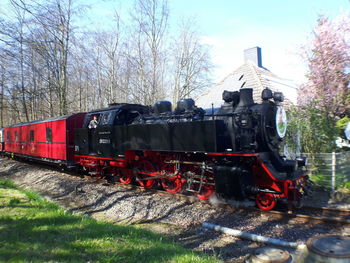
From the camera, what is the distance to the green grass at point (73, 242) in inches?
154

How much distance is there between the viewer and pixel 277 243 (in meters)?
4.98

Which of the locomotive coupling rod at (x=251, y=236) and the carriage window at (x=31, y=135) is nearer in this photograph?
the locomotive coupling rod at (x=251, y=236)

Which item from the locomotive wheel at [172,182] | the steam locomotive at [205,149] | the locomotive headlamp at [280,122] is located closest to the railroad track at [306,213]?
the steam locomotive at [205,149]

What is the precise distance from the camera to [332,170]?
28.1ft

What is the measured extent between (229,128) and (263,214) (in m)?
2.24

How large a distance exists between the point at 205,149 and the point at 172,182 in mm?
2339

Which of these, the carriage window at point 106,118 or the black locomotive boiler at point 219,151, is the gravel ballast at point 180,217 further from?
the carriage window at point 106,118

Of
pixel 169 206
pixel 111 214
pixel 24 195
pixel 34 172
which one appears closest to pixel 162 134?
pixel 169 206

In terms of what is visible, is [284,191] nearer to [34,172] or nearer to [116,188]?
[116,188]

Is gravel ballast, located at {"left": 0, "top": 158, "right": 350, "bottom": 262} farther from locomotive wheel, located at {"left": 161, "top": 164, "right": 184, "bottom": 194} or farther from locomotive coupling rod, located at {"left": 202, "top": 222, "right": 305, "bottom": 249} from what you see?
locomotive wheel, located at {"left": 161, "top": 164, "right": 184, "bottom": 194}

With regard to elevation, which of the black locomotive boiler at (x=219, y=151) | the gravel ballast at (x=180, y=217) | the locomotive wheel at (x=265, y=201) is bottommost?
the gravel ballast at (x=180, y=217)

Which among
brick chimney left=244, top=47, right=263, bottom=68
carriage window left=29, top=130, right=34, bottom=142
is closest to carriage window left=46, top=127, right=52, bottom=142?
carriage window left=29, top=130, right=34, bottom=142

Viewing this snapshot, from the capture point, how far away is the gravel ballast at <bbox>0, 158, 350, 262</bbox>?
5.43 metres

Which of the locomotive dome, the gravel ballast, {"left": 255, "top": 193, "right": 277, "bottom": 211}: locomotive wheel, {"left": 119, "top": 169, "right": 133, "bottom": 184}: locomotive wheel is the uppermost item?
the locomotive dome
